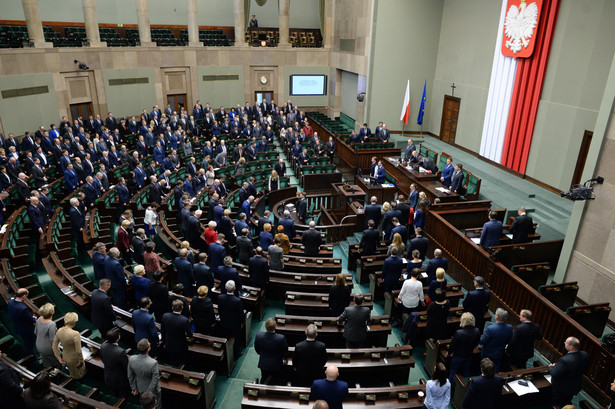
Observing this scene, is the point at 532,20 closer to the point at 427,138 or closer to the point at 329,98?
the point at 427,138

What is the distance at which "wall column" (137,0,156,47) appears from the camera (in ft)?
61.7

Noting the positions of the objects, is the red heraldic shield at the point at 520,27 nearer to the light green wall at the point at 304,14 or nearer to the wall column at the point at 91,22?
the light green wall at the point at 304,14

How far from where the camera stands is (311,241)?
28.0 ft

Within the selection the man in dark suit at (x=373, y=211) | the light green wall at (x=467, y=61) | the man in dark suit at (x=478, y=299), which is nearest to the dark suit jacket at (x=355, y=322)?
the man in dark suit at (x=478, y=299)

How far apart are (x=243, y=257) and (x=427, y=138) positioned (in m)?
13.6

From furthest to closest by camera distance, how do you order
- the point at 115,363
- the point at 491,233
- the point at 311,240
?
the point at 311,240, the point at 491,233, the point at 115,363

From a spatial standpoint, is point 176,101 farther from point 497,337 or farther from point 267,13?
point 497,337

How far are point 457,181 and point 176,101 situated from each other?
51.5 feet

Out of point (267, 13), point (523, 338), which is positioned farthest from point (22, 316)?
point (267, 13)

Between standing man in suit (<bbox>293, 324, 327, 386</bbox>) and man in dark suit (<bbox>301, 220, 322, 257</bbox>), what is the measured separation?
11.6 ft

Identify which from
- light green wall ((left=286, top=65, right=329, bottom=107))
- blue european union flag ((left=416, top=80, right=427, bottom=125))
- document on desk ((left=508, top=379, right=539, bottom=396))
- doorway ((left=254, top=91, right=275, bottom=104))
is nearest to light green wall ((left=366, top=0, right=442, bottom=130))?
blue european union flag ((left=416, top=80, right=427, bottom=125))

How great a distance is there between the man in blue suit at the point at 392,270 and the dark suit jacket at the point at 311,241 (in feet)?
5.55

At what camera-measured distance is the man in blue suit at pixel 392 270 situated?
7.13 m

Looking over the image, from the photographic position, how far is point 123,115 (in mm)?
19281
